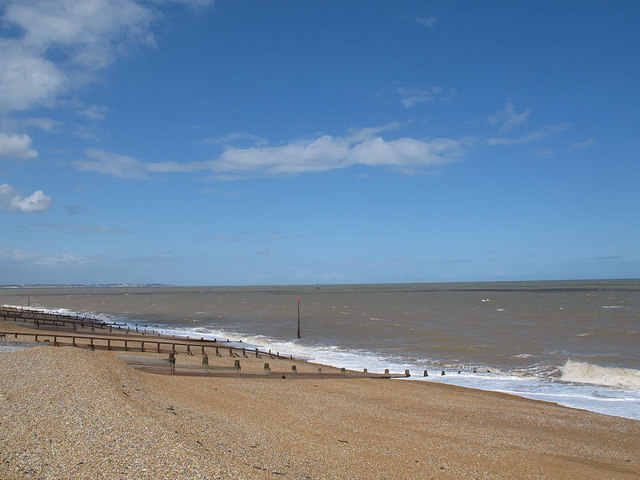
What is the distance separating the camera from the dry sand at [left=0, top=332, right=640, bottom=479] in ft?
26.5

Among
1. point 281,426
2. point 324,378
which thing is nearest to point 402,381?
point 324,378

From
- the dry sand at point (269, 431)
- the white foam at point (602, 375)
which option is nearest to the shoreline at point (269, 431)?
the dry sand at point (269, 431)

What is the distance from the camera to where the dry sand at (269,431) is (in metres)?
8.08

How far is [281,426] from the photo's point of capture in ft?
37.9

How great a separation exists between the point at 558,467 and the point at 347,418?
5200mm

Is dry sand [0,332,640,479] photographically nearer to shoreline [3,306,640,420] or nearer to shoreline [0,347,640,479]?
shoreline [0,347,640,479]

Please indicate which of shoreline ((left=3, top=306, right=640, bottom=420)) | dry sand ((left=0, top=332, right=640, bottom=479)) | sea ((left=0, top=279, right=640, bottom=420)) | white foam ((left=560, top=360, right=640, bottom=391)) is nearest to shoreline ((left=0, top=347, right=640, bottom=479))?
dry sand ((left=0, top=332, right=640, bottom=479))

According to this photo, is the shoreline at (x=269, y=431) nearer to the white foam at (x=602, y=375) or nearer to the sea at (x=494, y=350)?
the sea at (x=494, y=350)

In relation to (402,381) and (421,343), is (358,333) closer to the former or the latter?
(421,343)

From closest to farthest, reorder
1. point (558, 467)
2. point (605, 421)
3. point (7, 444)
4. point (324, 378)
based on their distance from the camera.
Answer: point (7, 444)
point (558, 467)
point (605, 421)
point (324, 378)

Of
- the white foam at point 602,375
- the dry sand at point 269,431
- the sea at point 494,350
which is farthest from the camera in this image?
the white foam at point 602,375

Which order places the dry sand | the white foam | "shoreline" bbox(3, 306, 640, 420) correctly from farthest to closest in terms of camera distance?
the white foam
"shoreline" bbox(3, 306, 640, 420)
the dry sand

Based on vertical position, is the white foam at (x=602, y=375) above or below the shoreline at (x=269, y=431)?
below

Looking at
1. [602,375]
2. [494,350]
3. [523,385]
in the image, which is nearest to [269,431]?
[523,385]
